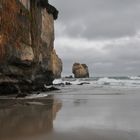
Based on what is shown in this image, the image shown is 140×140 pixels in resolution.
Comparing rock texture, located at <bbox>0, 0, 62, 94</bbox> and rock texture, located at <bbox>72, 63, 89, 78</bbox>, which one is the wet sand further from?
rock texture, located at <bbox>72, 63, 89, 78</bbox>

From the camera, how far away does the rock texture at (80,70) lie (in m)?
97.1

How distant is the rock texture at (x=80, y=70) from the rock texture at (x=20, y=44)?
6268 centimetres

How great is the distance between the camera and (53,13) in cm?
4031

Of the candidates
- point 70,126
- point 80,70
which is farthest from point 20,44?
point 80,70

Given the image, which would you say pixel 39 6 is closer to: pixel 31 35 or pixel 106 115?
pixel 31 35

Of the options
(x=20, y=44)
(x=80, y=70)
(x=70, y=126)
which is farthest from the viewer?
(x=80, y=70)

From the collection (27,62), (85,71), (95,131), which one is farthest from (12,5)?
(85,71)

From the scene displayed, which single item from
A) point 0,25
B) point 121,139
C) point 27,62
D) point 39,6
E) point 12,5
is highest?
point 39,6

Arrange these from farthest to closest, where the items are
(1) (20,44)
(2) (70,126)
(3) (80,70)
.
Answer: (3) (80,70) → (1) (20,44) → (2) (70,126)

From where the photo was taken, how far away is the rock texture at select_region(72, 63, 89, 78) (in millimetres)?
97125

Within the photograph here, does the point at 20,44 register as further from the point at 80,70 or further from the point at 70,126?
the point at 80,70

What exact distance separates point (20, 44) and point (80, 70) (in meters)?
73.0

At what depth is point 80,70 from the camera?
3831 inches

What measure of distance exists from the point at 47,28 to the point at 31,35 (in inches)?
336
